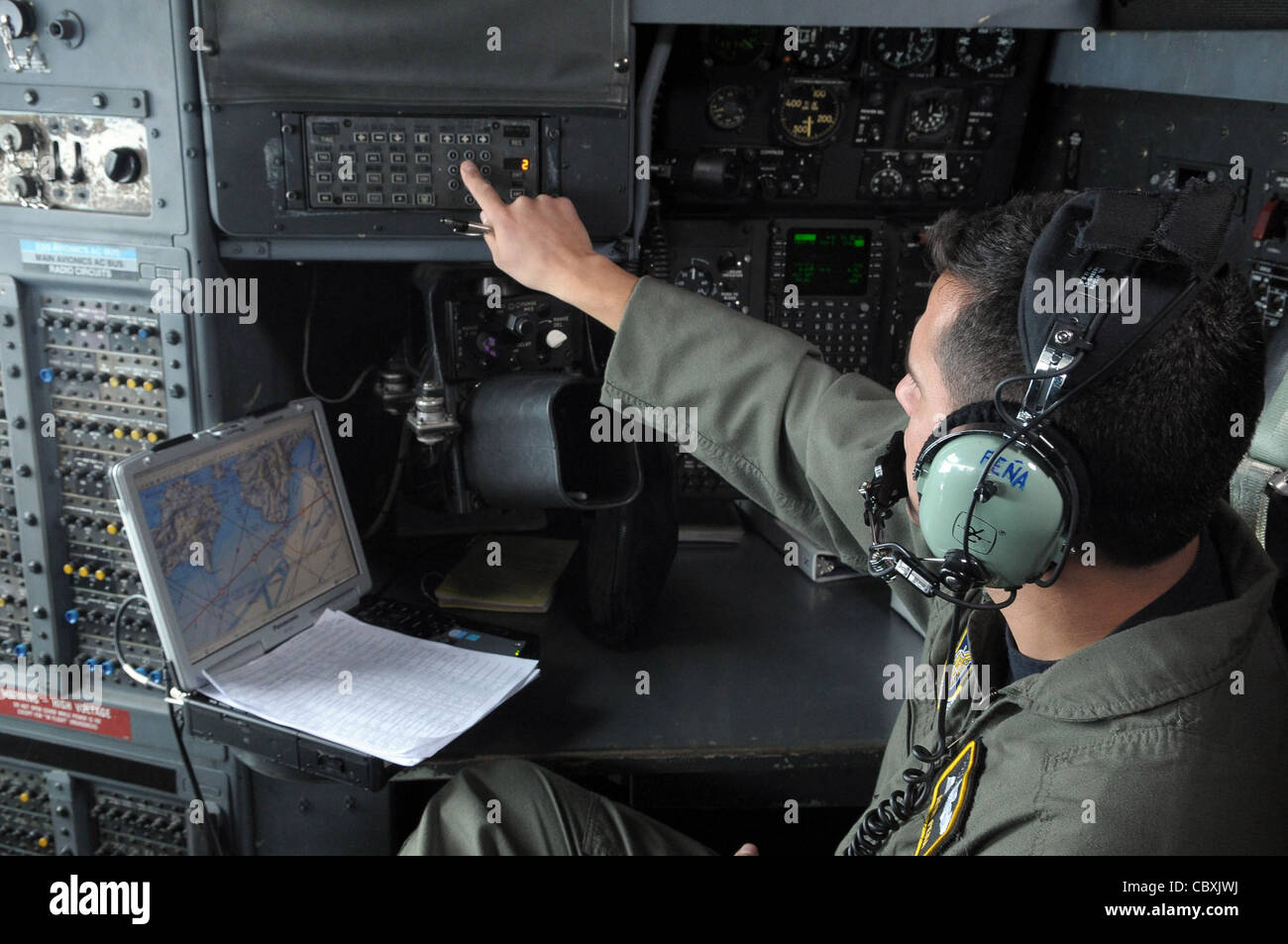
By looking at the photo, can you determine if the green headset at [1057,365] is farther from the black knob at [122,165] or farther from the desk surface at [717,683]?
the black knob at [122,165]

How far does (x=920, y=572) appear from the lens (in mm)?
968

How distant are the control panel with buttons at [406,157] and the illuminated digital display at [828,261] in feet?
2.21

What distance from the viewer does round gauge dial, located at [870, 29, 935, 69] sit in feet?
6.08

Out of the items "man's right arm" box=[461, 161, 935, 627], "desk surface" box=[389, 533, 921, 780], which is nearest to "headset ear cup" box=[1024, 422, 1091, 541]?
"man's right arm" box=[461, 161, 935, 627]

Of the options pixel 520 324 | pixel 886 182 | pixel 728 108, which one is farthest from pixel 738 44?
pixel 520 324

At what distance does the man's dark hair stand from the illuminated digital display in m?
1.07

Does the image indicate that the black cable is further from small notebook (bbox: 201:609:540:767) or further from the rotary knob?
the rotary knob

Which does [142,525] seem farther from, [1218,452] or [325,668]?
[1218,452]

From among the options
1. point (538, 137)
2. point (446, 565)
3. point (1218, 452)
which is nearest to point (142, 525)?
point (446, 565)

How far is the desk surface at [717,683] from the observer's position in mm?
1457

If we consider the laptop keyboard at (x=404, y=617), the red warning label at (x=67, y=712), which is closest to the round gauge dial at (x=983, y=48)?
the laptop keyboard at (x=404, y=617)

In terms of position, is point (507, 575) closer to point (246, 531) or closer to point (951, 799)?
point (246, 531)

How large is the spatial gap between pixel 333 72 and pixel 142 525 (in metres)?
0.63

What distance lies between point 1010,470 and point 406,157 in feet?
3.19
